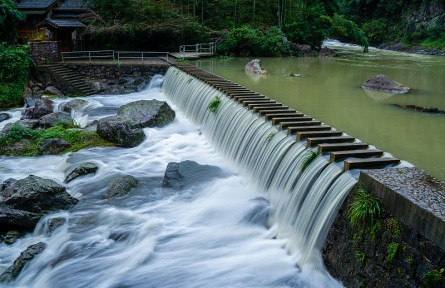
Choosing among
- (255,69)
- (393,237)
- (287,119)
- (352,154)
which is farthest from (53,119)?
(393,237)

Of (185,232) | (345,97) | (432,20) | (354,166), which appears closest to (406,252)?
(354,166)

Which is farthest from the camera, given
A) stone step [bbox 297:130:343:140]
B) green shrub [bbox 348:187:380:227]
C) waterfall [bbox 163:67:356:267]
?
stone step [bbox 297:130:343:140]

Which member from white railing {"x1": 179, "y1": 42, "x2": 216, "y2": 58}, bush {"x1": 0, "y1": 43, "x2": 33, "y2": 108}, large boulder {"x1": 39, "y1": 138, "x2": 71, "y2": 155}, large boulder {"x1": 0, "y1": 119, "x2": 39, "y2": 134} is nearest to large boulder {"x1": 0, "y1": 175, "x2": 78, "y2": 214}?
large boulder {"x1": 39, "y1": 138, "x2": 71, "y2": 155}

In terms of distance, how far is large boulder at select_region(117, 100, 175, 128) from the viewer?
56.3ft

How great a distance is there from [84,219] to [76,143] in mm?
5816

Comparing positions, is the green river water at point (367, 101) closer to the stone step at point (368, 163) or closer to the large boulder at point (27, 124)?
the stone step at point (368, 163)

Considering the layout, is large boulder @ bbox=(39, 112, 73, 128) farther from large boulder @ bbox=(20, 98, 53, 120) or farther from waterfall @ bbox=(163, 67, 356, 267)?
waterfall @ bbox=(163, 67, 356, 267)

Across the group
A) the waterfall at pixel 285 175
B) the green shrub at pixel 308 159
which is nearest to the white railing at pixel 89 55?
the waterfall at pixel 285 175

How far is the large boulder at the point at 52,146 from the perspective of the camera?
14.2 meters

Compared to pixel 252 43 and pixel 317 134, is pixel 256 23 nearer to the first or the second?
pixel 252 43

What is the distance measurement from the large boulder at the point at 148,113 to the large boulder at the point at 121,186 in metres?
5.73

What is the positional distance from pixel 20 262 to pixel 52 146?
707cm

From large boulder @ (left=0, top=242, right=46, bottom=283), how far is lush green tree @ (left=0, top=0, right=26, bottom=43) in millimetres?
22509

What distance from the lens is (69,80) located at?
24.5m
